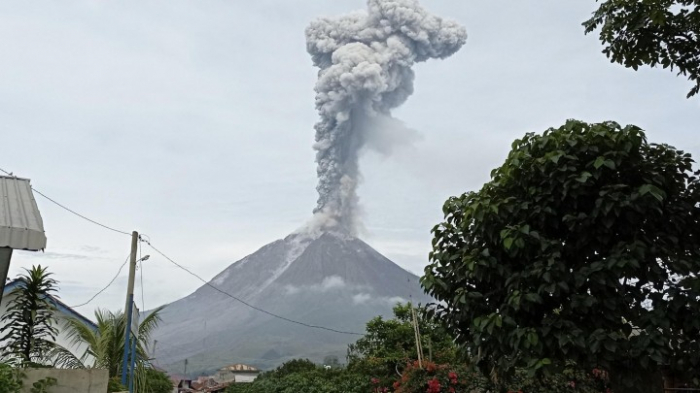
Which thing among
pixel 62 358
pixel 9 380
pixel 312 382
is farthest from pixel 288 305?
pixel 9 380

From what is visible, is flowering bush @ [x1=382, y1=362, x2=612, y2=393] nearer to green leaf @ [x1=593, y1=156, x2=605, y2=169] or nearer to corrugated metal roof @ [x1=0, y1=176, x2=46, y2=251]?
green leaf @ [x1=593, y1=156, x2=605, y2=169]

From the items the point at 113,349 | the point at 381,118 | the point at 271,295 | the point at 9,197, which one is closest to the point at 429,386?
the point at 113,349

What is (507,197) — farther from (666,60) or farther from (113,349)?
(113,349)

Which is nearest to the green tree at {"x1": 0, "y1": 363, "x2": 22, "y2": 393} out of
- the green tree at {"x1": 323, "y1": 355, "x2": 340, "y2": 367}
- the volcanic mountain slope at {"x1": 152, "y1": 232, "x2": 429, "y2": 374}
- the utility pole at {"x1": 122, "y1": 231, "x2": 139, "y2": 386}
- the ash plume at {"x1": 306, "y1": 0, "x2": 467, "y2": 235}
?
the utility pole at {"x1": 122, "y1": 231, "x2": 139, "y2": 386}

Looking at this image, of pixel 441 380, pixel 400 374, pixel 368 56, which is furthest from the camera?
pixel 368 56

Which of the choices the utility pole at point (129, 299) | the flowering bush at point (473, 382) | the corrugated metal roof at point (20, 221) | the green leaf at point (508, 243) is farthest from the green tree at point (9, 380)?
the flowering bush at point (473, 382)

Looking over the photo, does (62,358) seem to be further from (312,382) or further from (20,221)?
(312,382)
